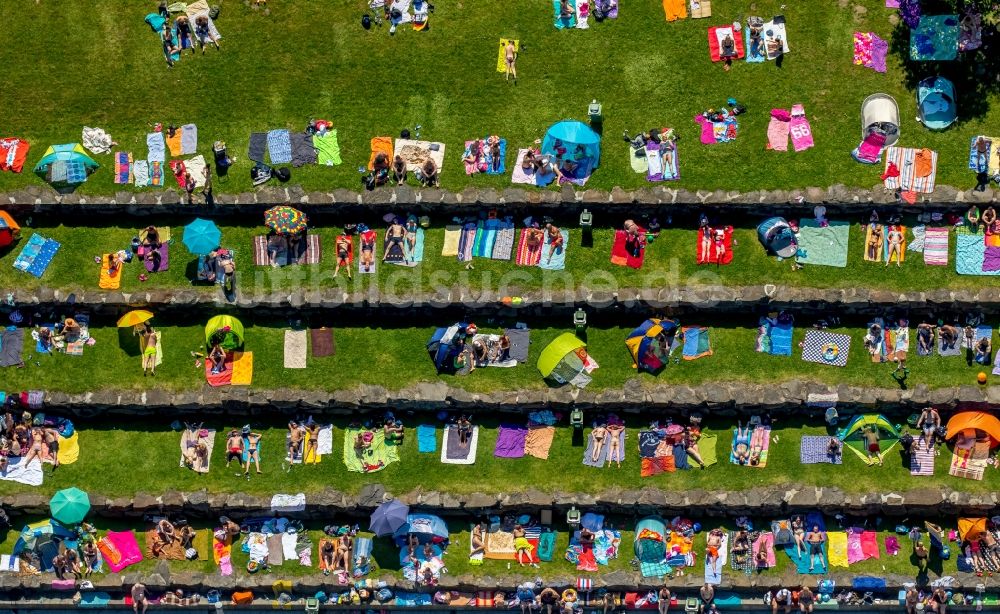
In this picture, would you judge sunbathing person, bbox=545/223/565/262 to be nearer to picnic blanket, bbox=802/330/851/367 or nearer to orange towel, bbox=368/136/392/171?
orange towel, bbox=368/136/392/171

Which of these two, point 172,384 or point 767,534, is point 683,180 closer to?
point 767,534

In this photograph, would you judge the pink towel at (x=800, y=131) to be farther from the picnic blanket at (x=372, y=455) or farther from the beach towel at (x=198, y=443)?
the beach towel at (x=198, y=443)

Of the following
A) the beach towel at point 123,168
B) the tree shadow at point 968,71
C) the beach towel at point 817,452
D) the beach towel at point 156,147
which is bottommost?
the beach towel at point 817,452

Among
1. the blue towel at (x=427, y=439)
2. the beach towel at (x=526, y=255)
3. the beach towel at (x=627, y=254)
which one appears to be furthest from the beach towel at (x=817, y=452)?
the blue towel at (x=427, y=439)

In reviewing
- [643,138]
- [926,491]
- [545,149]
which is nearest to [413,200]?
[545,149]

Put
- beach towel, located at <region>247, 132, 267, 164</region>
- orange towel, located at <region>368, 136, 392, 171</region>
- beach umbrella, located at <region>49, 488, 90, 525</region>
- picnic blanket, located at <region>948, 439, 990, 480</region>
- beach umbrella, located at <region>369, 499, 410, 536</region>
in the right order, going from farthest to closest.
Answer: beach towel, located at <region>247, 132, 267, 164</region> < orange towel, located at <region>368, 136, 392, 171</region> < picnic blanket, located at <region>948, 439, 990, 480</region> < beach umbrella, located at <region>49, 488, 90, 525</region> < beach umbrella, located at <region>369, 499, 410, 536</region>

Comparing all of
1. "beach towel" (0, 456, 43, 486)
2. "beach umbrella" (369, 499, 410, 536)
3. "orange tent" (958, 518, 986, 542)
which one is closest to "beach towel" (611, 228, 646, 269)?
"beach umbrella" (369, 499, 410, 536)
